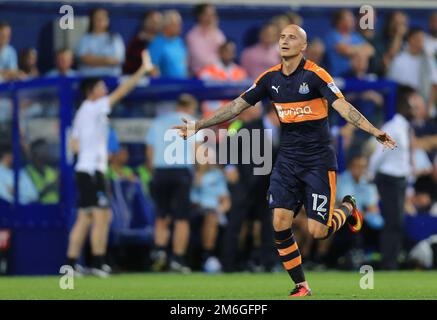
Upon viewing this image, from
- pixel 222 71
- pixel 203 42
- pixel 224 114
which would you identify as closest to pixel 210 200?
pixel 222 71

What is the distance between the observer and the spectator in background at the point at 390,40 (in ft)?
66.8

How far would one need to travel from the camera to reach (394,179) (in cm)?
1770

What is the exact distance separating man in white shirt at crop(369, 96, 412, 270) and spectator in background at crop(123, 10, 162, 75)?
3689mm

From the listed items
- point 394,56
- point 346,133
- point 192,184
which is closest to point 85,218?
point 192,184

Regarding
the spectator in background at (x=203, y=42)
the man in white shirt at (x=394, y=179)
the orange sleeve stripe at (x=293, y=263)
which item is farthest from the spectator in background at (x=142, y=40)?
the orange sleeve stripe at (x=293, y=263)

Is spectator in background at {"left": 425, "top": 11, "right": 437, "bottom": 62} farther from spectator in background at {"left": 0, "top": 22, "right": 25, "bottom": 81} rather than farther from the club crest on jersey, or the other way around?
the club crest on jersey

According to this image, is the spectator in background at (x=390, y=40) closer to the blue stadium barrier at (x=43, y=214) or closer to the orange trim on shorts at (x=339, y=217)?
the blue stadium barrier at (x=43, y=214)

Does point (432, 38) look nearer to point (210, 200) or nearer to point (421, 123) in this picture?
point (421, 123)

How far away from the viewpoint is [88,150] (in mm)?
16672

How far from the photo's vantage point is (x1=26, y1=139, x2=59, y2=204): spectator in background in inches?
696

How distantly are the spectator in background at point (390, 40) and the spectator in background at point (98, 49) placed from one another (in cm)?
453

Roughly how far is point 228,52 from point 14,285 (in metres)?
5.86

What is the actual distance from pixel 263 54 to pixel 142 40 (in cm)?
201
